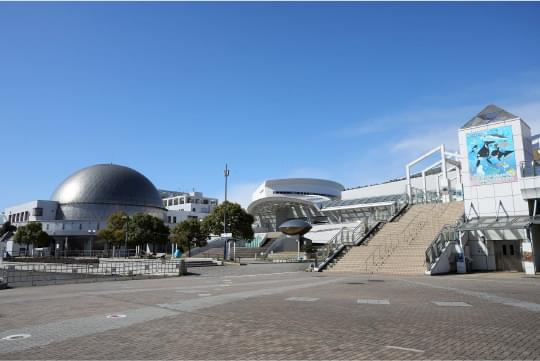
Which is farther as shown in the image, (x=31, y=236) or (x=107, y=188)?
(x=107, y=188)

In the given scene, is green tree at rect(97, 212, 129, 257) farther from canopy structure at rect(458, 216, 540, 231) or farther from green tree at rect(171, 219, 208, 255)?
canopy structure at rect(458, 216, 540, 231)

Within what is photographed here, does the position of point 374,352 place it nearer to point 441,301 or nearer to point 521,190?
point 441,301

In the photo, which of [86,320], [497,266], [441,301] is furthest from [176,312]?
[497,266]

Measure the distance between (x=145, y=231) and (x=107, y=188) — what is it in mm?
50788

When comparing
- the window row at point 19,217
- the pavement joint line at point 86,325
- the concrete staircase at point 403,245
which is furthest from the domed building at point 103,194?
the pavement joint line at point 86,325

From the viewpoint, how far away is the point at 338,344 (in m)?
7.62

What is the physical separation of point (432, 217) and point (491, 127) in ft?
29.8

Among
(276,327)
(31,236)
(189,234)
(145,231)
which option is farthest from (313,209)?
(276,327)

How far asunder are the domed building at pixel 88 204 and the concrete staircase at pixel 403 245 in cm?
9063

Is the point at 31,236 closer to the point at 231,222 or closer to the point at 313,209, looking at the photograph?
the point at 231,222

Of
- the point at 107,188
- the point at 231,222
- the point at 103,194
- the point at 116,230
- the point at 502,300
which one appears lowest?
the point at 502,300

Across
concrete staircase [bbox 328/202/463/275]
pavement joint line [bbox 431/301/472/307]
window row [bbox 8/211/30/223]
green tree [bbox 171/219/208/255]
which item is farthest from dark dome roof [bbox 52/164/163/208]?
pavement joint line [bbox 431/301/472/307]

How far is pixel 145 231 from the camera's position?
76.1 m

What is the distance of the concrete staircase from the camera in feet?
92.3
